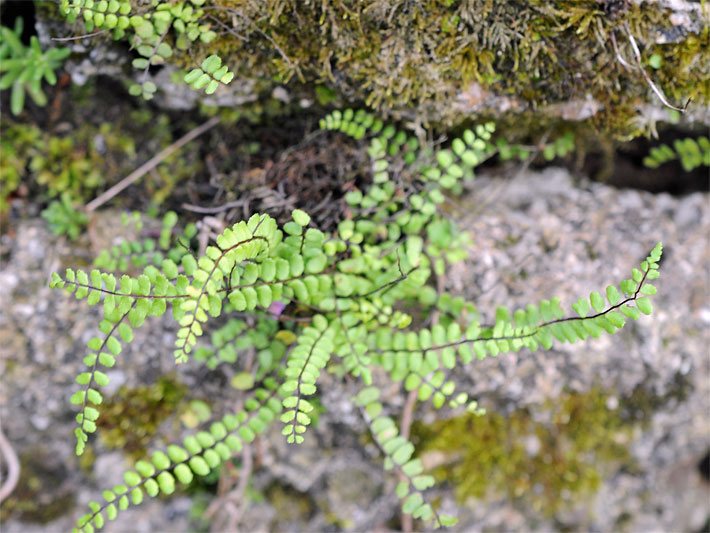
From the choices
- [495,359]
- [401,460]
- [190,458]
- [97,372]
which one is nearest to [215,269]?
[97,372]

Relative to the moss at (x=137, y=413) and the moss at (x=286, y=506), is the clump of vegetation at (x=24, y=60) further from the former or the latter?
the moss at (x=286, y=506)

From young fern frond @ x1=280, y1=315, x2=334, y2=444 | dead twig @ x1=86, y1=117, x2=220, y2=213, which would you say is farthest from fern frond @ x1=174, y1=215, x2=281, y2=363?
dead twig @ x1=86, y1=117, x2=220, y2=213

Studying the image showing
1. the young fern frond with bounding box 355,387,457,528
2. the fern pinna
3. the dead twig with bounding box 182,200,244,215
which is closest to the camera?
the fern pinna

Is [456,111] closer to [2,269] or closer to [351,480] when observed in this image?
[351,480]

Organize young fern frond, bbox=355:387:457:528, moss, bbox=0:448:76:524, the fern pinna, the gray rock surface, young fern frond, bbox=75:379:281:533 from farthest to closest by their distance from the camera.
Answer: moss, bbox=0:448:76:524 → the gray rock surface → young fern frond, bbox=355:387:457:528 → young fern frond, bbox=75:379:281:533 → the fern pinna

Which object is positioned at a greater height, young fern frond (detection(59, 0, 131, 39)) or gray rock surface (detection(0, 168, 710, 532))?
young fern frond (detection(59, 0, 131, 39))

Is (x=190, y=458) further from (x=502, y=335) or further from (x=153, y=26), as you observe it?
(x=153, y=26)

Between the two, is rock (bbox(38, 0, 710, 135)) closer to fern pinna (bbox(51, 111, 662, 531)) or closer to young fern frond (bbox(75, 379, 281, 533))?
fern pinna (bbox(51, 111, 662, 531))
